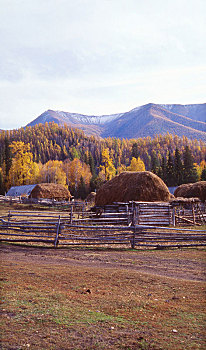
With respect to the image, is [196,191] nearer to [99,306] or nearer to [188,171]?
[99,306]

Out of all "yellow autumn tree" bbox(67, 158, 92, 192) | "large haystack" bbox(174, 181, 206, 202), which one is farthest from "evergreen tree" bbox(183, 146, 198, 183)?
"large haystack" bbox(174, 181, 206, 202)

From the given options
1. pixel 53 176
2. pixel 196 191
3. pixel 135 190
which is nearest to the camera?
pixel 135 190

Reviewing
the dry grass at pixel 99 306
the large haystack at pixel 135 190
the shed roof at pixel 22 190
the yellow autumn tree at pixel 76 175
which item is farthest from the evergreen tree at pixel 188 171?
the dry grass at pixel 99 306

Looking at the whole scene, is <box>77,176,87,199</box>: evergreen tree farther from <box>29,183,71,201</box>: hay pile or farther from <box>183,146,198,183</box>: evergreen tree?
<box>183,146,198,183</box>: evergreen tree

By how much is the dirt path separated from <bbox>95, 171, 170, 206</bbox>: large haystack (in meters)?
12.6

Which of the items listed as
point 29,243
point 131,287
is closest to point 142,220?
point 29,243

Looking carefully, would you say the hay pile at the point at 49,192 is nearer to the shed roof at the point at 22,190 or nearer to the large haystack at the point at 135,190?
the shed roof at the point at 22,190

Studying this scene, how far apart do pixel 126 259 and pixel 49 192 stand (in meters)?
43.3

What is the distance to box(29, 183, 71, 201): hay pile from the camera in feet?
167

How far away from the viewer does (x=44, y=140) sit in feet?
638

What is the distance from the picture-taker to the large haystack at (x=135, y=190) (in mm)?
25375

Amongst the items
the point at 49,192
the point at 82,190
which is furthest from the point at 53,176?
the point at 49,192

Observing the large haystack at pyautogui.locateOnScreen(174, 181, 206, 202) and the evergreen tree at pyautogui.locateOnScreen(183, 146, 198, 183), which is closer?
the large haystack at pyautogui.locateOnScreen(174, 181, 206, 202)

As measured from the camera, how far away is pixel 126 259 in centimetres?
1062
